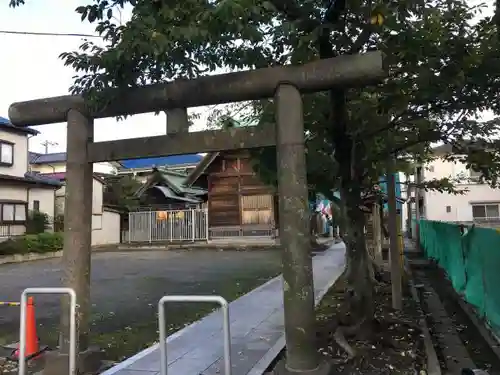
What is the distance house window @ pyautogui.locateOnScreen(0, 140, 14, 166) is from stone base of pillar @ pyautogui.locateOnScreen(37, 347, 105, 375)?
889 inches

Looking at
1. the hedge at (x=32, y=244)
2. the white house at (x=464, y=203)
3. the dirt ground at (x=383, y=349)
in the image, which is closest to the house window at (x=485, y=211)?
the white house at (x=464, y=203)

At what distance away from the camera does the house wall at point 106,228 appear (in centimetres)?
3158

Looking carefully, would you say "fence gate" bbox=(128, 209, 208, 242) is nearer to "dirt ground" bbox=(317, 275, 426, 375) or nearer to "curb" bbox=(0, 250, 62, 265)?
"curb" bbox=(0, 250, 62, 265)

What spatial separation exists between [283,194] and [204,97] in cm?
148

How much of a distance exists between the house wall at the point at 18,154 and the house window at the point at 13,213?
74.2 inches

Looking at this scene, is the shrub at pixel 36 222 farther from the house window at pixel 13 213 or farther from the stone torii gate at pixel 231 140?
the stone torii gate at pixel 231 140

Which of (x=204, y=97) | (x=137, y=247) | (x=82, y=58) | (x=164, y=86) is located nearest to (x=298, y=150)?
(x=204, y=97)

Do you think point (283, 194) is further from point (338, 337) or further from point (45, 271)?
point (45, 271)

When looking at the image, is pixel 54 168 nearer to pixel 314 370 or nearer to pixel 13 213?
pixel 13 213

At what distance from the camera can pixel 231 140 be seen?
5117 millimetres

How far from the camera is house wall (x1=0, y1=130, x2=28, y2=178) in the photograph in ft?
83.4

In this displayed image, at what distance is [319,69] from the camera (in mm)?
4898

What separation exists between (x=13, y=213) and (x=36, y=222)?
1.58 metres

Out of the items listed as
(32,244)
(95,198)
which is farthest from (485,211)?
(32,244)
